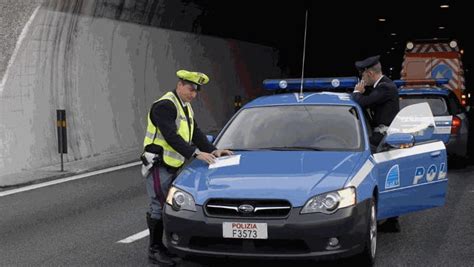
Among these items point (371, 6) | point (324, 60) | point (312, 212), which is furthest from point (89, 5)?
point (324, 60)

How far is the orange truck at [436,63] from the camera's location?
2047cm

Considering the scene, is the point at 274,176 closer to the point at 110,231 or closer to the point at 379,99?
the point at 379,99

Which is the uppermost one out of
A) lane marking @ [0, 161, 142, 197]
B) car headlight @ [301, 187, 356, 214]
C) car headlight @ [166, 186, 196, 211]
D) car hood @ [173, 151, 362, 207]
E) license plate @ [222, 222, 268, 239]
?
car hood @ [173, 151, 362, 207]

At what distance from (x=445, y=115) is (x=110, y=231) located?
6792mm

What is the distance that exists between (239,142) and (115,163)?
7.59 metres

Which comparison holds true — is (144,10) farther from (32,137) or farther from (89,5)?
(32,137)

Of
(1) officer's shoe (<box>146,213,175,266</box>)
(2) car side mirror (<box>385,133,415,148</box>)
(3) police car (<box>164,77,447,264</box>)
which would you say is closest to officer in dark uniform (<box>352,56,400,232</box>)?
(3) police car (<box>164,77,447,264</box>)

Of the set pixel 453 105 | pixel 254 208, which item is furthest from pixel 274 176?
pixel 453 105

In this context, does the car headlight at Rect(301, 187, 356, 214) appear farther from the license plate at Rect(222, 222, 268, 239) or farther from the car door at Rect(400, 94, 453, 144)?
the car door at Rect(400, 94, 453, 144)

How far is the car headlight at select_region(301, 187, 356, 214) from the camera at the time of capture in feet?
16.9

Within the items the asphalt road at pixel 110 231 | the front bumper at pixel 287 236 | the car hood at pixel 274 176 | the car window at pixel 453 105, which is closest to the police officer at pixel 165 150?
the car hood at pixel 274 176

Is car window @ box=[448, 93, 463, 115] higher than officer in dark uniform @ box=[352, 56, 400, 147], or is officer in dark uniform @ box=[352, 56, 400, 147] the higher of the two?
officer in dark uniform @ box=[352, 56, 400, 147]

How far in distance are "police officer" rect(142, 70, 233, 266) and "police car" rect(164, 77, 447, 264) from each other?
0.19 m

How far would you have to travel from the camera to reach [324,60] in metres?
36.3
